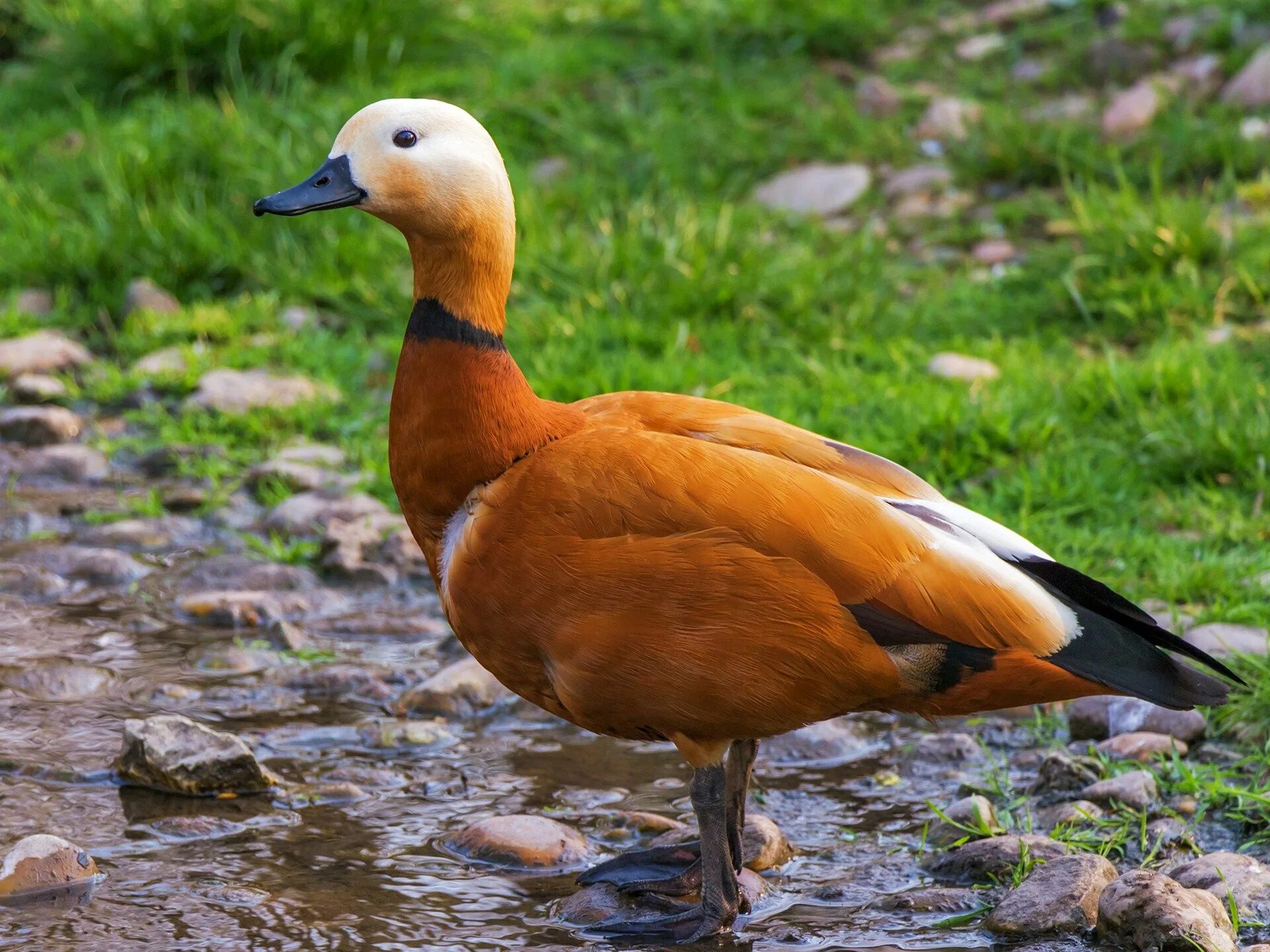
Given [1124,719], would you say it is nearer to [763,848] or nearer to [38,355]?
[763,848]

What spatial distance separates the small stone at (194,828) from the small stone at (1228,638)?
7.04ft

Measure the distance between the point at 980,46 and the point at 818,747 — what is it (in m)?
5.01

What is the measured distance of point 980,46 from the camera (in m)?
7.79

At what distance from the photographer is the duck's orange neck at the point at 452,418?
9.86 ft

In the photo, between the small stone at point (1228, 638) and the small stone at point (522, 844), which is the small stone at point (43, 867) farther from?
the small stone at point (1228, 638)

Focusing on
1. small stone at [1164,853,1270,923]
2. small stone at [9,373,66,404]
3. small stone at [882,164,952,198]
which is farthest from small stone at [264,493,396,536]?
small stone at [882,164,952,198]

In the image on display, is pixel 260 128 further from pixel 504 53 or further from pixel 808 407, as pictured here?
pixel 808 407

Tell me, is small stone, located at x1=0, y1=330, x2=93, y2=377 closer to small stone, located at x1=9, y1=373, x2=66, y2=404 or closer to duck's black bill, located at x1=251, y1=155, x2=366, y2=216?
small stone, located at x1=9, y1=373, x2=66, y2=404

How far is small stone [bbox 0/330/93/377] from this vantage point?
5.84 m

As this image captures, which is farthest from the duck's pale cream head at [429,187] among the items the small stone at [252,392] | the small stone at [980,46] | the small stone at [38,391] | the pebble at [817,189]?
the small stone at [980,46]

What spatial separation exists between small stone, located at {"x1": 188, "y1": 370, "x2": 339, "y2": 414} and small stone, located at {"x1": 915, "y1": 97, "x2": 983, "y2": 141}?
3.04 meters

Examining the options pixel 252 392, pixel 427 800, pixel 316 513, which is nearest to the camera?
pixel 427 800

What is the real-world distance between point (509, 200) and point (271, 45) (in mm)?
4948

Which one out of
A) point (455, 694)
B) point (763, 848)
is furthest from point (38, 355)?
point (763, 848)
